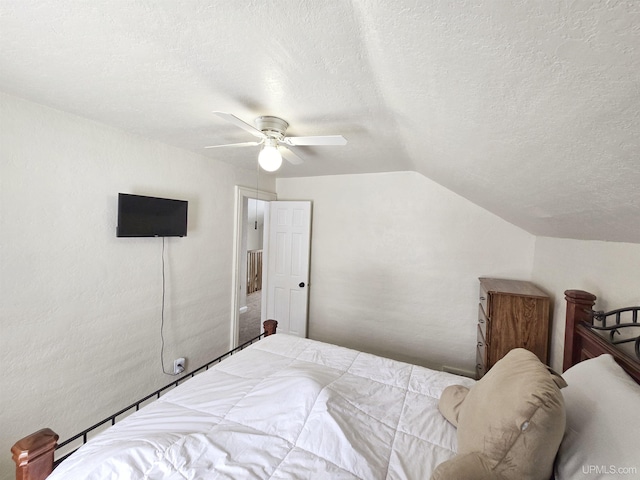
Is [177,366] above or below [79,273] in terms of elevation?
below

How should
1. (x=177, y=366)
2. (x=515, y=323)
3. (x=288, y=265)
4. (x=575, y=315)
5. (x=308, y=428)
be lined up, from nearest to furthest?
(x=308, y=428)
(x=575, y=315)
(x=515, y=323)
(x=177, y=366)
(x=288, y=265)

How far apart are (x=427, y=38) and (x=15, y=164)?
7.31 feet

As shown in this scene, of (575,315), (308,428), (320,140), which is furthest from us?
(320,140)

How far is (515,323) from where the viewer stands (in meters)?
2.01

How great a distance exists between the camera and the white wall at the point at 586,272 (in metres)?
1.26

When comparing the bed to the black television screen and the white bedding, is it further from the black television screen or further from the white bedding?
the black television screen

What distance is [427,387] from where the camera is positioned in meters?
1.51

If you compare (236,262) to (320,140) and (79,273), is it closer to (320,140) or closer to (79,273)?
(79,273)

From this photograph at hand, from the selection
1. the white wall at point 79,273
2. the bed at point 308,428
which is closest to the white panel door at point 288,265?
the white wall at point 79,273

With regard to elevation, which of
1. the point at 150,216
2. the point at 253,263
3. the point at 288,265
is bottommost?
the point at 253,263

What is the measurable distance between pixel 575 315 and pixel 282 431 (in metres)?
1.70

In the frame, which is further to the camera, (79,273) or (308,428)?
(79,273)

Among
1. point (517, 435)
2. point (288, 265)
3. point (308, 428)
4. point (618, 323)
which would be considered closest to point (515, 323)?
point (618, 323)

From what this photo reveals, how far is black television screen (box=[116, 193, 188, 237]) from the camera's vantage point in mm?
1929
